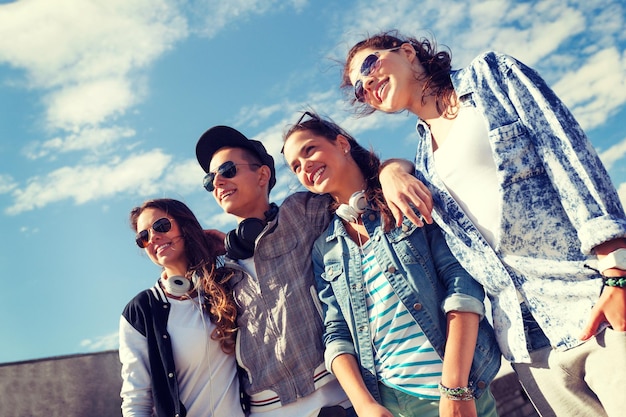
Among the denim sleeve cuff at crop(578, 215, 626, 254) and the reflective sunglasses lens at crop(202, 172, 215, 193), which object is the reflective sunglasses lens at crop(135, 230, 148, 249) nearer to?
the reflective sunglasses lens at crop(202, 172, 215, 193)

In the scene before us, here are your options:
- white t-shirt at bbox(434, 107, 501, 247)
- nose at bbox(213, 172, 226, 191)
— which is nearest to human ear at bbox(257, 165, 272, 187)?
nose at bbox(213, 172, 226, 191)

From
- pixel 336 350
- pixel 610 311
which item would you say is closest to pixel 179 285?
pixel 336 350

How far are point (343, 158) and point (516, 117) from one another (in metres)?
1.26

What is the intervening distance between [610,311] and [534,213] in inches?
22.3

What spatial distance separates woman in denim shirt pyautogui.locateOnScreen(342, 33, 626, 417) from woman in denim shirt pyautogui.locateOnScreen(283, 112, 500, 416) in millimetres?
186

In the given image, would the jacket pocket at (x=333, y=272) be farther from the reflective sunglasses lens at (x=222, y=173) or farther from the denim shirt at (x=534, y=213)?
the reflective sunglasses lens at (x=222, y=173)

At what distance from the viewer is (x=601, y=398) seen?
249 cm

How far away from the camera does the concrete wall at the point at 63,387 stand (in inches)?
225

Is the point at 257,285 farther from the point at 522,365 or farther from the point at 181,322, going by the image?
the point at 522,365

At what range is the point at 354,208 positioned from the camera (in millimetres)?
3422

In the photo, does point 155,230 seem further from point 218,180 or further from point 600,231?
point 600,231

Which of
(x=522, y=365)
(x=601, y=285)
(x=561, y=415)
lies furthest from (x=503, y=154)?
(x=561, y=415)

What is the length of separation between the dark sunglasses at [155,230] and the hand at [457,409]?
8.42 ft

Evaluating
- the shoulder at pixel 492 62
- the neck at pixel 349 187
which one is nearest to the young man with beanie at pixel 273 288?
the neck at pixel 349 187
